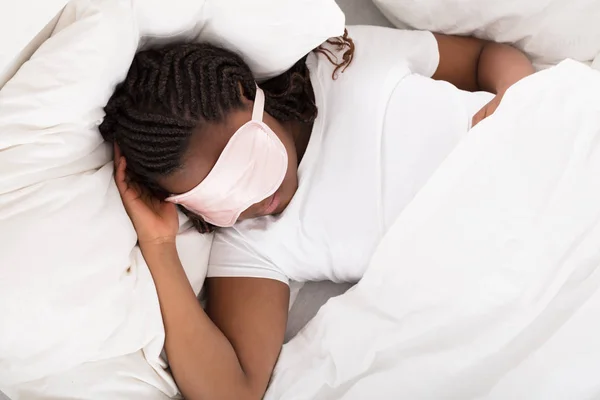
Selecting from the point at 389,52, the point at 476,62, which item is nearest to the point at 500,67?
the point at 476,62

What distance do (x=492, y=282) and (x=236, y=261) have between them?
37cm

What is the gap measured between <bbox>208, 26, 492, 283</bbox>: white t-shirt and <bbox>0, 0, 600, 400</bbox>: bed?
0.05 meters

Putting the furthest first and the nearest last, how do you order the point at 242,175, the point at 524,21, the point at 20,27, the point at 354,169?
the point at 524,21
the point at 354,169
the point at 242,175
the point at 20,27

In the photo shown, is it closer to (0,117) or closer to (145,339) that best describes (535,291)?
(145,339)

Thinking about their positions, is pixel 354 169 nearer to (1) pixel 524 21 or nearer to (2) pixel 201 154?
(2) pixel 201 154

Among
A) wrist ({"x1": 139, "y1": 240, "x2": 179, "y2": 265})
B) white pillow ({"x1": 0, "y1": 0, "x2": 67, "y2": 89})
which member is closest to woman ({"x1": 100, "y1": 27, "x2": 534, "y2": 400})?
wrist ({"x1": 139, "y1": 240, "x2": 179, "y2": 265})

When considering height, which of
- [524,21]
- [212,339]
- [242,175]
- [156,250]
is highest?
[524,21]

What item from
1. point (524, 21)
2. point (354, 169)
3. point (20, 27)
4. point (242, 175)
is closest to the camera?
point (20, 27)

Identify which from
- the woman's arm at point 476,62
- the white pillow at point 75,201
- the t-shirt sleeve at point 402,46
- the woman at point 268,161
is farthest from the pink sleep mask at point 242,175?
the woman's arm at point 476,62

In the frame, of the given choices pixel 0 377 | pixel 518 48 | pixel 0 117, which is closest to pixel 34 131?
pixel 0 117

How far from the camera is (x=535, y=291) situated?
0.79 meters

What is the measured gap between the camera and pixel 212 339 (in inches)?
33.3

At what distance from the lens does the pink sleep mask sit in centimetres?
79

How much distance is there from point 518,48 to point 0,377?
0.93m
